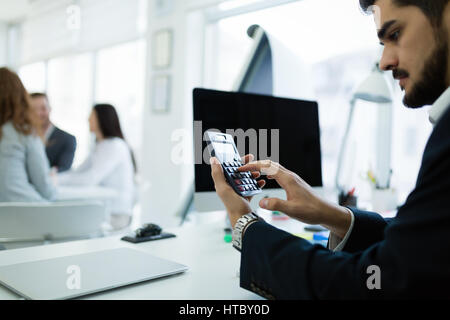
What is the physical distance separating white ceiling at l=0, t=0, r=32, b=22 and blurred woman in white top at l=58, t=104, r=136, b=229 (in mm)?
3395

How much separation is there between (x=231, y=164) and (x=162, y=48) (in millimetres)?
3010

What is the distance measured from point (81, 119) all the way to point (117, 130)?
8.16 ft

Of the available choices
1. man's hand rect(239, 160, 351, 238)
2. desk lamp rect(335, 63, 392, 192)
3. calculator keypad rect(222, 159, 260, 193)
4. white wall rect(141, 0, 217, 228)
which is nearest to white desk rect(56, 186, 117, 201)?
white wall rect(141, 0, 217, 228)

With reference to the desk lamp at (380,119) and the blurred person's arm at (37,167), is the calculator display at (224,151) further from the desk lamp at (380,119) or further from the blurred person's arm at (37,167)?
the blurred person's arm at (37,167)

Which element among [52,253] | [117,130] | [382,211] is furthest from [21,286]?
[117,130]

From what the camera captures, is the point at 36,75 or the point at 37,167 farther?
the point at 36,75

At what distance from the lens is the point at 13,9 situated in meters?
5.67

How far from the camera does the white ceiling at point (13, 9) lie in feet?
17.7

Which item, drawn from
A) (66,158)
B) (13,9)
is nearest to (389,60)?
(66,158)

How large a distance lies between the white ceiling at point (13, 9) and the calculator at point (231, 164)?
5545mm

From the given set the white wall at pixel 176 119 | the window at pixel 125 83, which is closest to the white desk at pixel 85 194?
the white wall at pixel 176 119

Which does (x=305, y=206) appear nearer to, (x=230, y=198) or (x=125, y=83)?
(x=230, y=198)

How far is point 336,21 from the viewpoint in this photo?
104 inches
